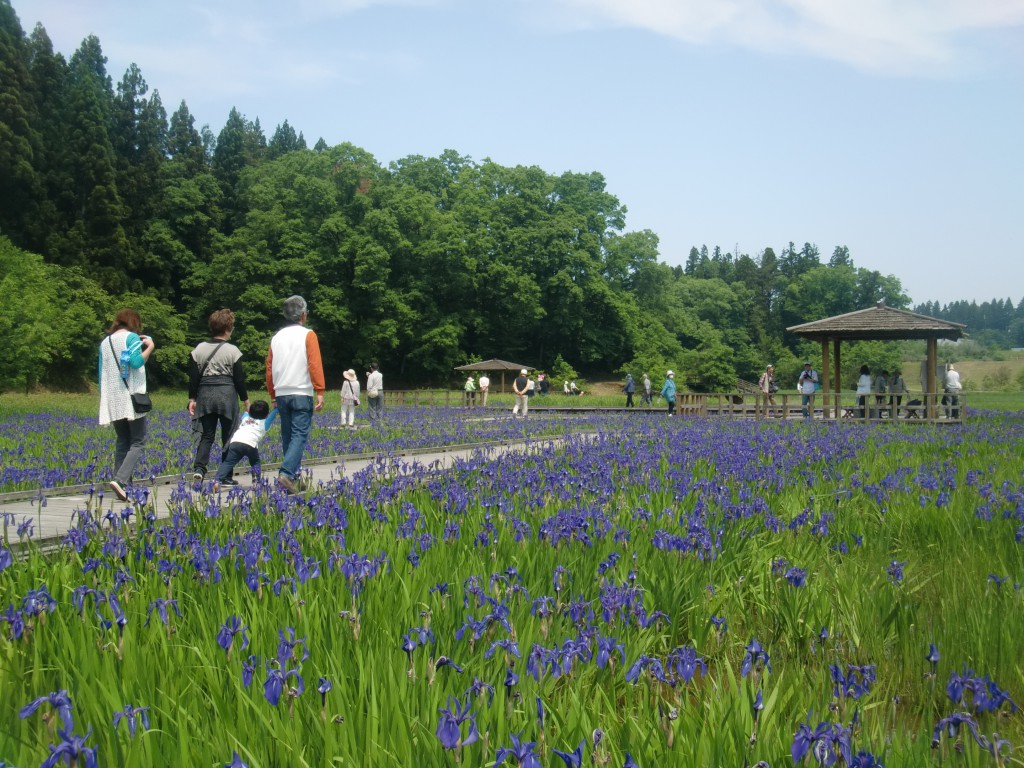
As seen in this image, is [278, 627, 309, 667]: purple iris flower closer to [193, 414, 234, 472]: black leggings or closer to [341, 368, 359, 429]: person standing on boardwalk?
[193, 414, 234, 472]: black leggings

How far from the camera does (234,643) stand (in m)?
2.71

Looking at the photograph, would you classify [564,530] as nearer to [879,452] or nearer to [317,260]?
[879,452]

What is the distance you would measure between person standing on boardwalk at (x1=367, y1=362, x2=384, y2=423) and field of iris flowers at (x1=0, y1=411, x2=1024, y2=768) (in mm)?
16373

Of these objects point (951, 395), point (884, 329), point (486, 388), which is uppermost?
point (884, 329)

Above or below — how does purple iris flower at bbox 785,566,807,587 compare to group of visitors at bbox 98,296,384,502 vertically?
below

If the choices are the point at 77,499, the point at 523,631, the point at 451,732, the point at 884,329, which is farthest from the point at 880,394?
the point at 451,732

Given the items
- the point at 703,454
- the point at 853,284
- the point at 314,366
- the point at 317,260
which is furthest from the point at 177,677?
the point at 853,284

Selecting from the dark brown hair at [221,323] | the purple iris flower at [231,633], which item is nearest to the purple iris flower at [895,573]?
the purple iris flower at [231,633]

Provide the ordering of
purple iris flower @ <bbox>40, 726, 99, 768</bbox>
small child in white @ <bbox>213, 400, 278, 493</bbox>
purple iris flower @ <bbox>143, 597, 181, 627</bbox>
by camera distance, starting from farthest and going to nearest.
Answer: small child in white @ <bbox>213, 400, 278, 493</bbox> < purple iris flower @ <bbox>143, 597, 181, 627</bbox> < purple iris flower @ <bbox>40, 726, 99, 768</bbox>

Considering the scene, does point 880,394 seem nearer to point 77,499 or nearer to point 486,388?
point 486,388

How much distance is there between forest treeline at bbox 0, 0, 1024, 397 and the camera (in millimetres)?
47062

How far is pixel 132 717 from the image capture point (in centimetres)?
210

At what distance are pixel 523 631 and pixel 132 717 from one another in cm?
133

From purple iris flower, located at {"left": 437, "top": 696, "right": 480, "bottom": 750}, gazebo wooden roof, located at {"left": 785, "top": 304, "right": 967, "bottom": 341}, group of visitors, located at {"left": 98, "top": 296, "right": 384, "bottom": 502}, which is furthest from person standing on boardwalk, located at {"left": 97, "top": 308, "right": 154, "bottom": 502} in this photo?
gazebo wooden roof, located at {"left": 785, "top": 304, "right": 967, "bottom": 341}
